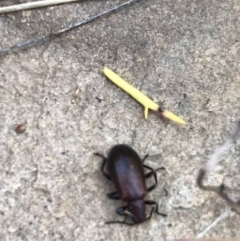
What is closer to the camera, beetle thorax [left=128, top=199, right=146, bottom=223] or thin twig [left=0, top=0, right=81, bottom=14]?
beetle thorax [left=128, top=199, right=146, bottom=223]

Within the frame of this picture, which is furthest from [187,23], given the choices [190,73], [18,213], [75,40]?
[18,213]

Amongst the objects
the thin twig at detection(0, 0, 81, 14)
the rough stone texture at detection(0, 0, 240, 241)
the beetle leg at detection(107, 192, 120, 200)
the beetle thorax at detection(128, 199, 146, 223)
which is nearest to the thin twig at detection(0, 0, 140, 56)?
the rough stone texture at detection(0, 0, 240, 241)

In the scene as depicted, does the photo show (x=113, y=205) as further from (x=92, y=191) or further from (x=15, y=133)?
(x=15, y=133)

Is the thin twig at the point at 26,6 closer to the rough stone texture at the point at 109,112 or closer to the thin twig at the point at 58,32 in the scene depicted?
the rough stone texture at the point at 109,112

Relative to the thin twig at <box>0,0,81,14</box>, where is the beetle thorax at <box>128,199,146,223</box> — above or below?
below

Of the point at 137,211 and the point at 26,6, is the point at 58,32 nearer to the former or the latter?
the point at 26,6

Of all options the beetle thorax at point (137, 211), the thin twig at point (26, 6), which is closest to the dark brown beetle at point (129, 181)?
the beetle thorax at point (137, 211)

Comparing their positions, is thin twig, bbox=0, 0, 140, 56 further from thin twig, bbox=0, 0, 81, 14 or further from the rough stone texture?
thin twig, bbox=0, 0, 81, 14

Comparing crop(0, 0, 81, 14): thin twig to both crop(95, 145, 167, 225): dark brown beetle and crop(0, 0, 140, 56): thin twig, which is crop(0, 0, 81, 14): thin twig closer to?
crop(0, 0, 140, 56): thin twig

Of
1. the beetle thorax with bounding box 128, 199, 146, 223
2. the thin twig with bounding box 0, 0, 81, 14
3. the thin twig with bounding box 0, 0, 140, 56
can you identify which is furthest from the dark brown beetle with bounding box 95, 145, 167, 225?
the thin twig with bounding box 0, 0, 81, 14

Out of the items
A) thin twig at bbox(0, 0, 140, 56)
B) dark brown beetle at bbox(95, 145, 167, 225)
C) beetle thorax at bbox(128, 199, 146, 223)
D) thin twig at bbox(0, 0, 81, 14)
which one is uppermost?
thin twig at bbox(0, 0, 81, 14)
